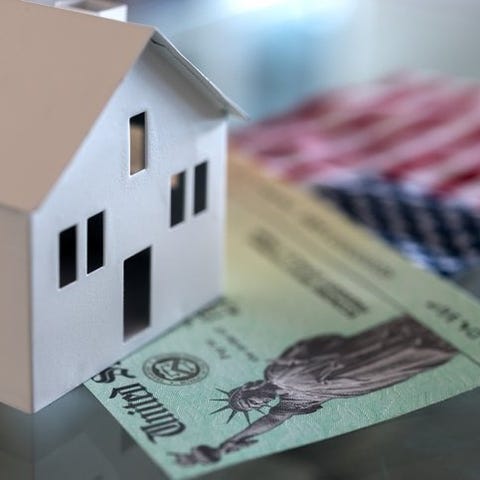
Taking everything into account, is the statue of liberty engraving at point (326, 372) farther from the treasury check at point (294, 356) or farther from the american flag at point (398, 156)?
the american flag at point (398, 156)

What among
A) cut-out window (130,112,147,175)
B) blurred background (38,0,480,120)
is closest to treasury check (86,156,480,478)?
cut-out window (130,112,147,175)

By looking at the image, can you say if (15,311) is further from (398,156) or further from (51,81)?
(398,156)

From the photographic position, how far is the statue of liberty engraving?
0.82 m

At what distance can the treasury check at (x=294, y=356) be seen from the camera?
32.2 inches

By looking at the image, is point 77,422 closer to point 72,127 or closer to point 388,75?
point 72,127

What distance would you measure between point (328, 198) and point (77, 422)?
50 centimetres

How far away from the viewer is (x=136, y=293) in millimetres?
925

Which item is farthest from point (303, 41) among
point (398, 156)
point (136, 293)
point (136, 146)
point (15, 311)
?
point (15, 311)

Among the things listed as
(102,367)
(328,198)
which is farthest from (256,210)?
(102,367)

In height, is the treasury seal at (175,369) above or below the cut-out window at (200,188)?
below

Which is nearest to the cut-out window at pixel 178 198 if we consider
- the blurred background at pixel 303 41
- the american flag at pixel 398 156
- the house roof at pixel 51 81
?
the house roof at pixel 51 81

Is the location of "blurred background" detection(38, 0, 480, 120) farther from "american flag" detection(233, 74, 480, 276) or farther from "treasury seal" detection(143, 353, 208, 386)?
"treasury seal" detection(143, 353, 208, 386)

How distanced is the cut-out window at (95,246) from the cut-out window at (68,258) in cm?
1

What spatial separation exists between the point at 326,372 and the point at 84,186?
247 millimetres
